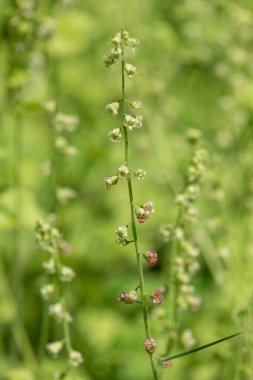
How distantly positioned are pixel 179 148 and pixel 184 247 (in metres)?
1.78

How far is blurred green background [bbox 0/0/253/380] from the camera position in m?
3.18

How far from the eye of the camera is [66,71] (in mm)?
5605

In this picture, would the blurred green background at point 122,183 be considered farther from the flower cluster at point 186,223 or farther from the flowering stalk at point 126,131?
the flowering stalk at point 126,131

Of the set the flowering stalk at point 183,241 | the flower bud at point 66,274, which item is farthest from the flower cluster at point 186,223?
the flower bud at point 66,274

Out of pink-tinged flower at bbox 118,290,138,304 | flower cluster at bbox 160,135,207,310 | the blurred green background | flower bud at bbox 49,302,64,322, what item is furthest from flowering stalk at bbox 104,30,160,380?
the blurred green background

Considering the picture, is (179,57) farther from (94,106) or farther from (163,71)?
(94,106)

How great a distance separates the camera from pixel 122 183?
4.90 meters

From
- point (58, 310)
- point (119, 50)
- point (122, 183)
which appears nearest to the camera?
point (119, 50)

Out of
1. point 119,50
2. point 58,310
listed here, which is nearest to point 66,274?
point 58,310

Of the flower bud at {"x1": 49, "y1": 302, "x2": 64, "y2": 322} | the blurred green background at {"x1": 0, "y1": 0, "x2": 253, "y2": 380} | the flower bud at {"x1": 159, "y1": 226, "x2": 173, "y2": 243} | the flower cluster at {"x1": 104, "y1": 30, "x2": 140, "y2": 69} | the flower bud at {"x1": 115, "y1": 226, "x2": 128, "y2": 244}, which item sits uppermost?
the blurred green background at {"x1": 0, "y1": 0, "x2": 253, "y2": 380}

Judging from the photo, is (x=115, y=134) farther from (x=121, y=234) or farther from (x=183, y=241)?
(x=183, y=241)

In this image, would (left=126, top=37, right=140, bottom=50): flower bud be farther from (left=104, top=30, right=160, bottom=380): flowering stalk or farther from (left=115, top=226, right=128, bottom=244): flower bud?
(left=115, top=226, right=128, bottom=244): flower bud

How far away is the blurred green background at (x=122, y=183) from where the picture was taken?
10.4ft

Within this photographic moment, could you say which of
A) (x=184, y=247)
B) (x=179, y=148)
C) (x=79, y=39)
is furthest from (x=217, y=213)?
(x=184, y=247)
